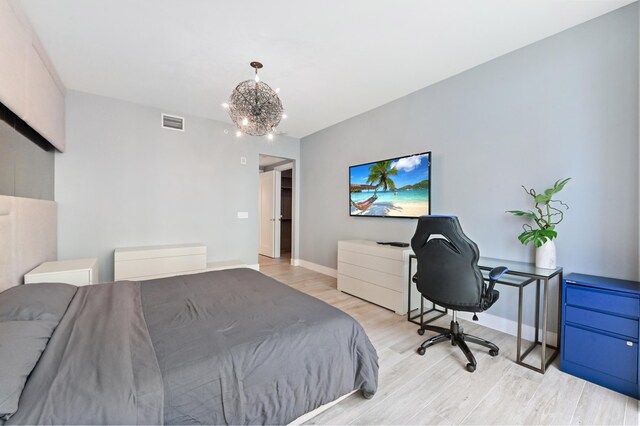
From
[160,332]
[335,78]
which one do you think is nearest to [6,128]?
[160,332]

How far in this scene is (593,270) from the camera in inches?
88.6

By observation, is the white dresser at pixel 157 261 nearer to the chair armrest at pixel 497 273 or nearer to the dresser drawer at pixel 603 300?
the chair armrest at pixel 497 273

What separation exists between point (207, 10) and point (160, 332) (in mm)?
2366

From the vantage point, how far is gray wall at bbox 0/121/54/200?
7.00 ft

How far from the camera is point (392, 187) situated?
3824 millimetres

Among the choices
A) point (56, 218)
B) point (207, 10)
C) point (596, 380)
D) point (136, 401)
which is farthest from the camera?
point (56, 218)

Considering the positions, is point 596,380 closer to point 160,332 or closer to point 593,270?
point 593,270

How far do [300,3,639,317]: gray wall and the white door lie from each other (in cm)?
332

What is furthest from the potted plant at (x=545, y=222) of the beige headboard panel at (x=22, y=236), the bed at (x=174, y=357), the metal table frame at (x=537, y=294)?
the beige headboard panel at (x=22, y=236)

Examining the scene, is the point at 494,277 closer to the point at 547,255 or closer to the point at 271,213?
the point at 547,255

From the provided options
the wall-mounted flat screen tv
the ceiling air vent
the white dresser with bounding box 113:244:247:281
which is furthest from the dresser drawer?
the ceiling air vent

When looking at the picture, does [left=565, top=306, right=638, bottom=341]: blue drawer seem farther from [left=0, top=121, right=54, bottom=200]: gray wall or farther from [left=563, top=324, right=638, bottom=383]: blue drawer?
[left=0, top=121, right=54, bottom=200]: gray wall

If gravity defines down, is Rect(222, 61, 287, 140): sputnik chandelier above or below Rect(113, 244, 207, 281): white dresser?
above

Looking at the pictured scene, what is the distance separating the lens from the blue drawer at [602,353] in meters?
1.81
